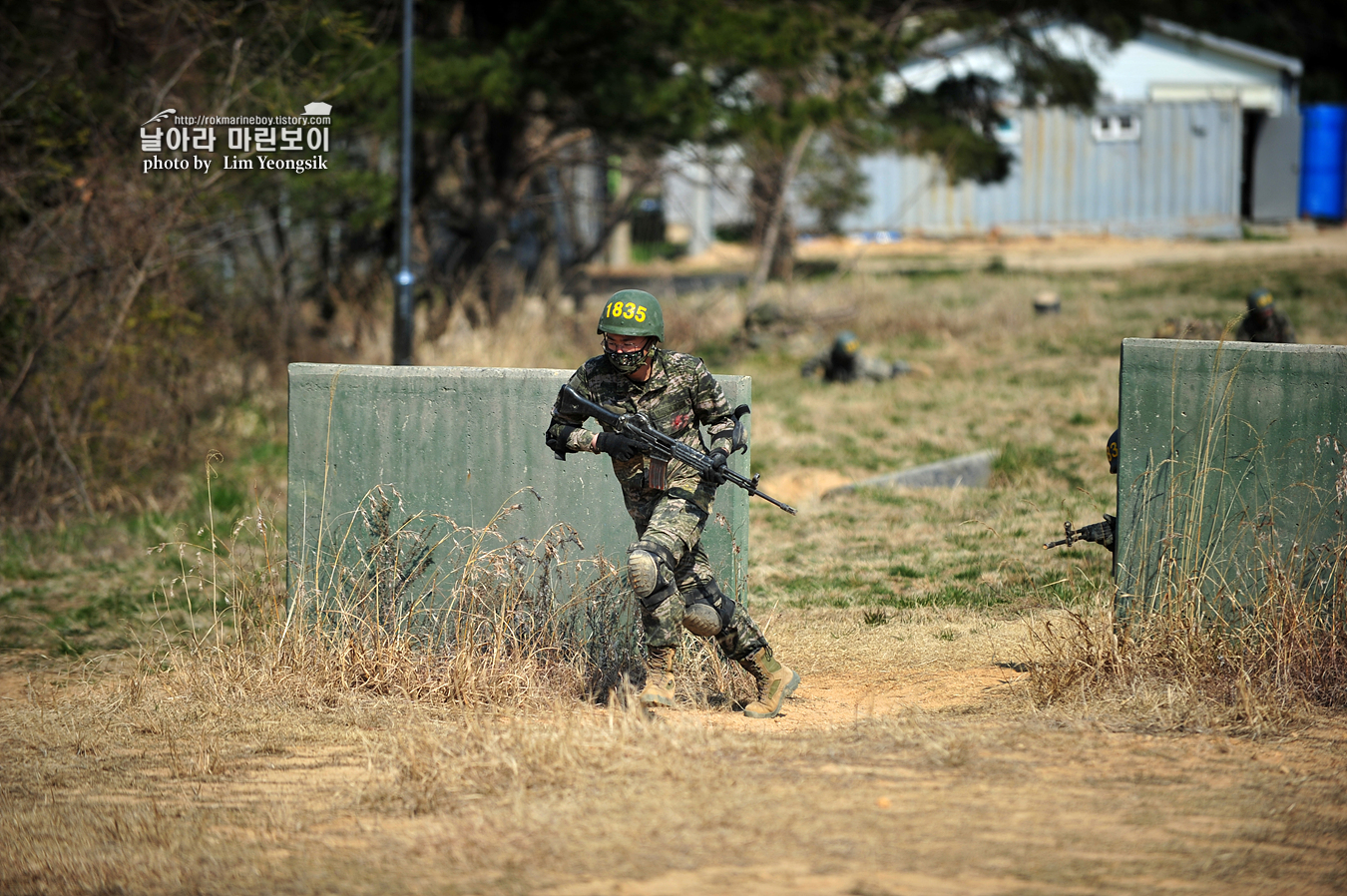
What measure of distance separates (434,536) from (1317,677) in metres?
3.82

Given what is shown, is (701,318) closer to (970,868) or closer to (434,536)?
(434,536)

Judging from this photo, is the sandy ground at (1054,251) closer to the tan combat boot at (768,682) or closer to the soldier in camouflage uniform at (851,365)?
the soldier in camouflage uniform at (851,365)

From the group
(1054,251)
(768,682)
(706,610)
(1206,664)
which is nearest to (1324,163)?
(1054,251)

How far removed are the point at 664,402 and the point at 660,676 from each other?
3.67ft

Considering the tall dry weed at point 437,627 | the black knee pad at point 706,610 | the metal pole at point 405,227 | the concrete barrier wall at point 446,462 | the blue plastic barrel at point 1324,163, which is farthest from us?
the blue plastic barrel at point 1324,163

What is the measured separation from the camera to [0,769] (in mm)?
4754

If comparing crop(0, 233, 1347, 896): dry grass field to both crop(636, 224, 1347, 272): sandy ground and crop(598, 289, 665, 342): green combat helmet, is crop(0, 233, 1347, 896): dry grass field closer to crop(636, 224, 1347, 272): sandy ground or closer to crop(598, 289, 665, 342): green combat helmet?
crop(598, 289, 665, 342): green combat helmet

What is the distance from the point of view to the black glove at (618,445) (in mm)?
4859

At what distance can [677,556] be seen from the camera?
191 inches

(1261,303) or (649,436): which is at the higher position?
(1261,303)

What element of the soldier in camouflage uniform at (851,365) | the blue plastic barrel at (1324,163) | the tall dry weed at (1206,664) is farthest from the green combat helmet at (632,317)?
the blue plastic barrel at (1324,163)

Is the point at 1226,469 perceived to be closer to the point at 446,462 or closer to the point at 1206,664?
the point at 1206,664

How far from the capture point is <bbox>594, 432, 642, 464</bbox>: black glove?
4859mm

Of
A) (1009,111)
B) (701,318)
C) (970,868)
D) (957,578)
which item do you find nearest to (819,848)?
(970,868)
